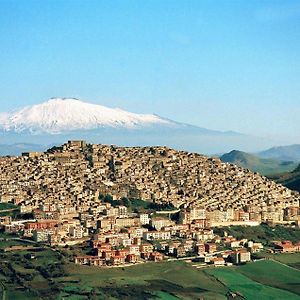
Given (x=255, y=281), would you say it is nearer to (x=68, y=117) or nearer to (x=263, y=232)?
(x=263, y=232)

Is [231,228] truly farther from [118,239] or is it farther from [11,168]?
[11,168]

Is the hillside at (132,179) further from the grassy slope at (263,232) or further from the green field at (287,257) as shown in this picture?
the green field at (287,257)

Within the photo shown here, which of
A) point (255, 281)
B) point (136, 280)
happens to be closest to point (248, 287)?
point (255, 281)

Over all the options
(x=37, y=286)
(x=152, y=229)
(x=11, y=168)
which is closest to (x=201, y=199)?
(x=152, y=229)

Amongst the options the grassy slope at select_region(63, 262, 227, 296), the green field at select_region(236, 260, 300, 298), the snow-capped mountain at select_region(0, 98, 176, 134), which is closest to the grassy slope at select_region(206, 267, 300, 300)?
the green field at select_region(236, 260, 300, 298)

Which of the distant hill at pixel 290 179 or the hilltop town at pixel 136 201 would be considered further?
the distant hill at pixel 290 179

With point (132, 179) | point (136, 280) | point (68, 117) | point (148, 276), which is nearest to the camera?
point (136, 280)

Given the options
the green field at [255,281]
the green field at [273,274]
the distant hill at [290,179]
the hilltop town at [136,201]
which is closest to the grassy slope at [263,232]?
the hilltop town at [136,201]

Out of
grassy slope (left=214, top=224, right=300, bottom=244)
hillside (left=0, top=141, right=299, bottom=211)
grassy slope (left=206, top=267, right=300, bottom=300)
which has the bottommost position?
grassy slope (left=206, top=267, right=300, bottom=300)

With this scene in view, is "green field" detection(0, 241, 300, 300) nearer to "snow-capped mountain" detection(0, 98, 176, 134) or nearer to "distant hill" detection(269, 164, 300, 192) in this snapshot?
"distant hill" detection(269, 164, 300, 192)

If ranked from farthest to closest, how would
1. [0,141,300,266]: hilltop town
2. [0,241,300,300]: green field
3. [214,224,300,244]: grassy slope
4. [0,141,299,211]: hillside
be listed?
[0,141,299,211]: hillside → [214,224,300,244]: grassy slope → [0,141,300,266]: hilltop town → [0,241,300,300]: green field
